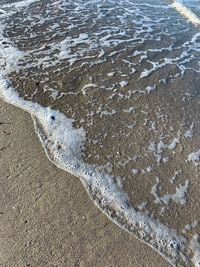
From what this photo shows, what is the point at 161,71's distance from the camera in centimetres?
768

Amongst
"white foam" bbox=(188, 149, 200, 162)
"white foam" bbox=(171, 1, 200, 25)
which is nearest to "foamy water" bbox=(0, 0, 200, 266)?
"white foam" bbox=(188, 149, 200, 162)

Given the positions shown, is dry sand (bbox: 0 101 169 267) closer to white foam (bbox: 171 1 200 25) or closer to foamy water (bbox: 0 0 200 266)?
foamy water (bbox: 0 0 200 266)

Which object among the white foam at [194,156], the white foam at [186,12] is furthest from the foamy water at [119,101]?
the white foam at [186,12]

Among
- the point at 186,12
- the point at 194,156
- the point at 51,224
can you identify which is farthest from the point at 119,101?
the point at 186,12

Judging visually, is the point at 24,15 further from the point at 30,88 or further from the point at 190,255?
the point at 190,255

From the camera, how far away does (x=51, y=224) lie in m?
4.32

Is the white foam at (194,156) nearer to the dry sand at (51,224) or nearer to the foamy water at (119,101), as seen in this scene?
the foamy water at (119,101)

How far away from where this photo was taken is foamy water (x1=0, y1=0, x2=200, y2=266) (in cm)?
475

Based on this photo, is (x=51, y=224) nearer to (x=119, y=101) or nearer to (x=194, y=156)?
(x=194, y=156)

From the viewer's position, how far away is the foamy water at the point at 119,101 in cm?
475

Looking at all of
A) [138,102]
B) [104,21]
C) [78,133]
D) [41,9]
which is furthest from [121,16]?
[78,133]

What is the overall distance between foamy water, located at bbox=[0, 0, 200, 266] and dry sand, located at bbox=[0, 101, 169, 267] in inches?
6.7

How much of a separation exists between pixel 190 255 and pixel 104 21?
689 centimetres

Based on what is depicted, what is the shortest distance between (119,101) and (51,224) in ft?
9.38
